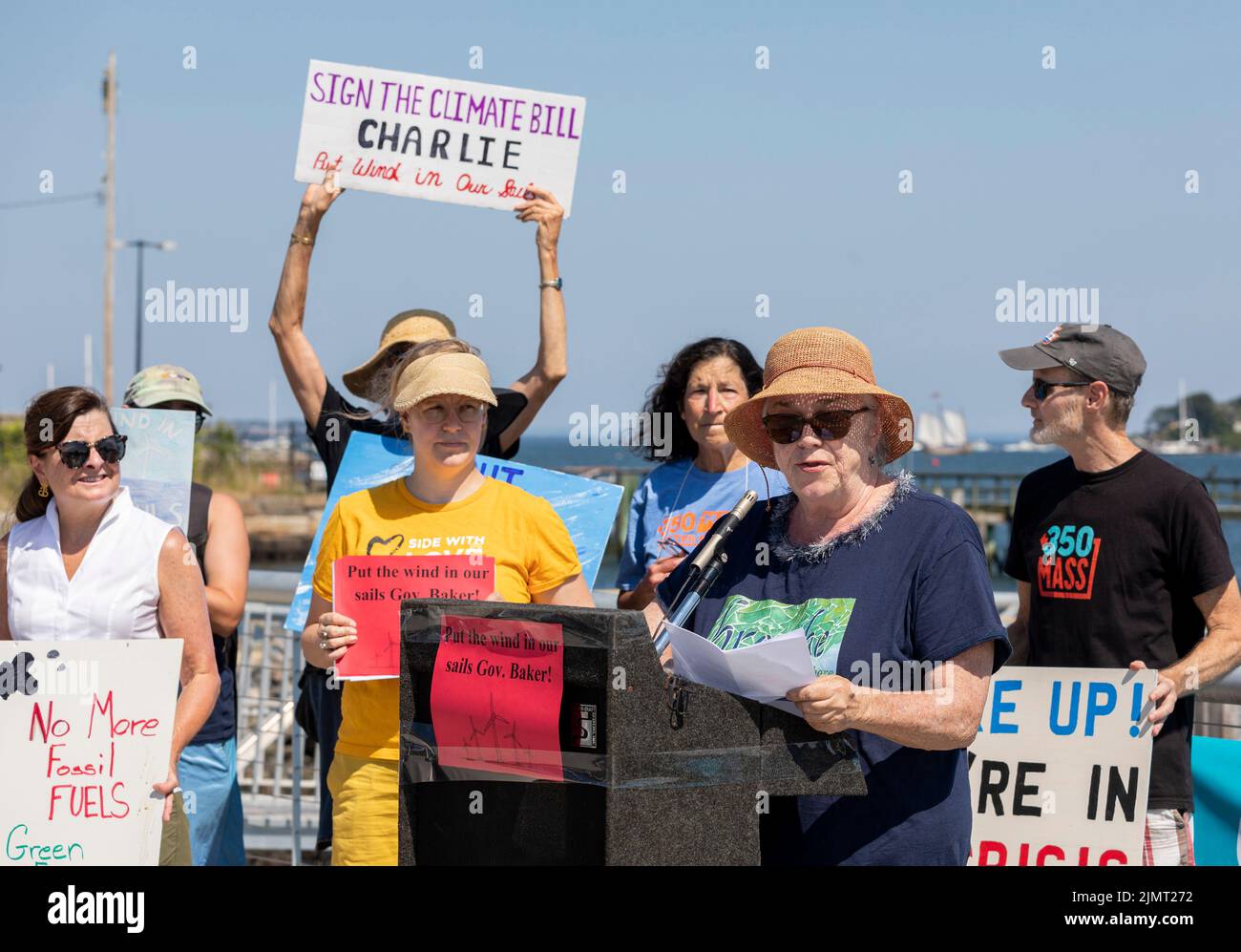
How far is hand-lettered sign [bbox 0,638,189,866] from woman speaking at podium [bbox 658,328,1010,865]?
1.50m

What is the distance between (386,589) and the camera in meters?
3.66

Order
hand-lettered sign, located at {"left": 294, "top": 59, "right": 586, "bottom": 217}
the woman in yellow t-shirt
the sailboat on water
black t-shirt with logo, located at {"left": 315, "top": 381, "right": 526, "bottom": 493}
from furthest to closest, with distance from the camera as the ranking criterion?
the sailboat on water < hand-lettered sign, located at {"left": 294, "top": 59, "right": 586, "bottom": 217} < black t-shirt with logo, located at {"left": 315, "top": 381, "right": 526, "bottom": 493} < the woman in yellow t-shirt

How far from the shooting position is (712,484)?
468 cm

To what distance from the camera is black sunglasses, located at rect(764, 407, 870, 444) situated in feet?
10.2

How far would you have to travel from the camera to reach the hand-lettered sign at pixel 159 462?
Result: 4445mm

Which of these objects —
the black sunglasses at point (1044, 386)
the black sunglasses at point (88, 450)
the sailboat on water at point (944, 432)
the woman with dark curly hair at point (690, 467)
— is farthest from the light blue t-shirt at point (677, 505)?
the sailboat on water at point (944, 432)

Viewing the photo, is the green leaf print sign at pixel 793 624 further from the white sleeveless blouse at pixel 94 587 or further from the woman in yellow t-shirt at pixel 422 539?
the white sleeveless blouse at pixel 94 587

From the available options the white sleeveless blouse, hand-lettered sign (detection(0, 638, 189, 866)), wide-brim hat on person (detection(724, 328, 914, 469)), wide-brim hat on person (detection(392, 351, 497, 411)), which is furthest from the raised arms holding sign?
wide-brim hat on person (detection(724, 328, 914, 469))

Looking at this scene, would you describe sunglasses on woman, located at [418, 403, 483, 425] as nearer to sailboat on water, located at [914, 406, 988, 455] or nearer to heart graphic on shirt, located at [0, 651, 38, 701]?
heart graphic on shirt, located at [0, 651, 38, 701]

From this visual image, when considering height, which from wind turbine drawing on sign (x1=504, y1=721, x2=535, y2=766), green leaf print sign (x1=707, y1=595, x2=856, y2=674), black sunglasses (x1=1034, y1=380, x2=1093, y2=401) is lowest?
wind turbine drawing on sign (x1=504, y1=721, x2=535, y2=766)

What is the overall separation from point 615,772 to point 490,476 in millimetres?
2364

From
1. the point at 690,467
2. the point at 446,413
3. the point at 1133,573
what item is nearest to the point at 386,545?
the point at 446,413

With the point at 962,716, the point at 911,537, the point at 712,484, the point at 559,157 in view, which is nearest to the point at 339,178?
the point at 559,157

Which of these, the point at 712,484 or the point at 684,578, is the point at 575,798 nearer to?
the point at 684,578
